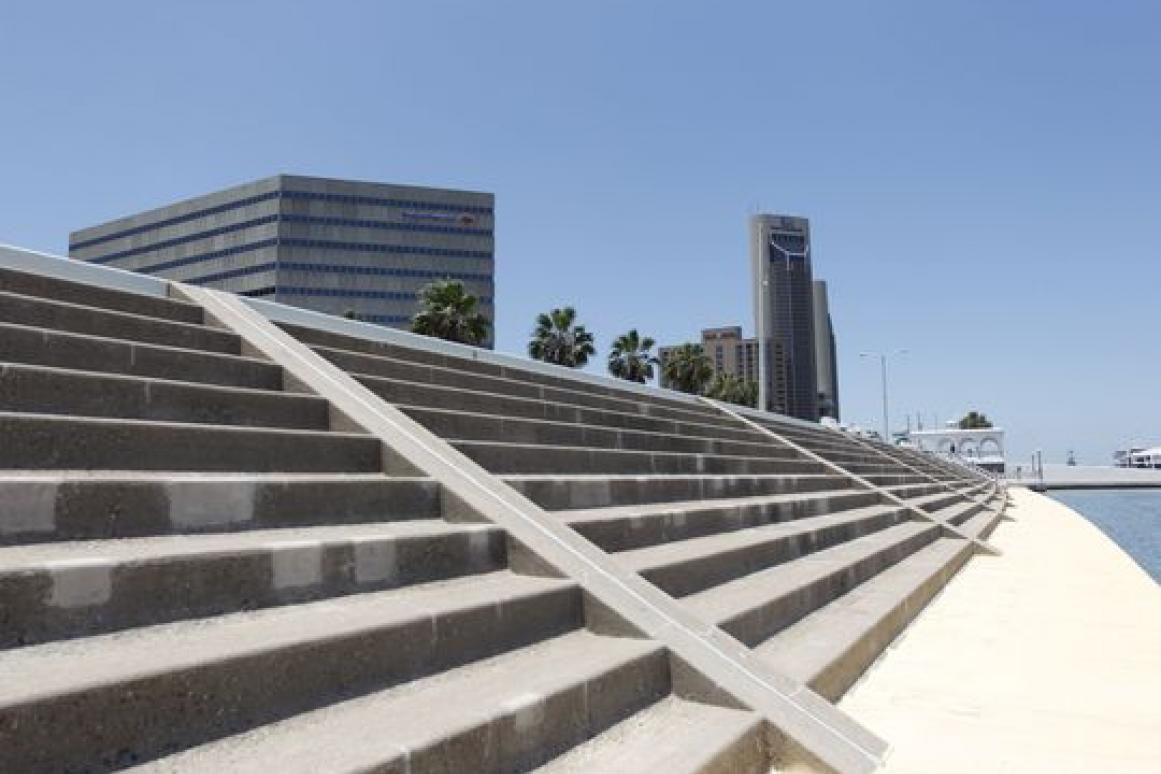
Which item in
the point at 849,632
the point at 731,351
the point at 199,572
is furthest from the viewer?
the point at 731,351

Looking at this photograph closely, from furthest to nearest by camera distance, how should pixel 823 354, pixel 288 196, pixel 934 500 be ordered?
pixel 823 354, pixel 288 196, pixel 934 500

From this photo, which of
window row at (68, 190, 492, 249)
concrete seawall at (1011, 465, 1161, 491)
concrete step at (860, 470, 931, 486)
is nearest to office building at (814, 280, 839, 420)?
concrete seawall at (1011, 465, 1161, 491)

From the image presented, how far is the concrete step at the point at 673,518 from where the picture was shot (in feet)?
15.4

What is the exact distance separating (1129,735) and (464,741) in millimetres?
3455

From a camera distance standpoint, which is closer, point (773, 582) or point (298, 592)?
point (298, 592)

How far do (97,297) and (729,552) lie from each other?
430 centimetres

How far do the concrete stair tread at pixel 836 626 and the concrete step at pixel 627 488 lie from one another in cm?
150

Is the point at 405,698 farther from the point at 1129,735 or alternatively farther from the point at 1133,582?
the point at 1133,582

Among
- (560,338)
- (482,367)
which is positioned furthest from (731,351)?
(482,367)

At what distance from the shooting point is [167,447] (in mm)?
3271

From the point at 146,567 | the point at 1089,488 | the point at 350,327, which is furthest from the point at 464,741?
the point at 1089,488

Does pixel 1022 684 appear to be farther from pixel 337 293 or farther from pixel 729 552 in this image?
pixel 337 293

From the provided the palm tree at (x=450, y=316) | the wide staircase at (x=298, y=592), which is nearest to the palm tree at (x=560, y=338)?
the palm tree at (x=450, y=316)

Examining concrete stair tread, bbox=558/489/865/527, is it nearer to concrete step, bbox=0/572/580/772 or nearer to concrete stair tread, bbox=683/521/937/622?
concrete stair tread, bbox=683/521/937/622
